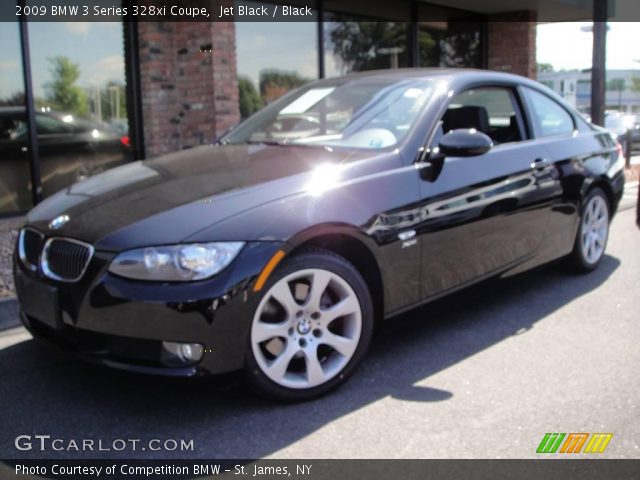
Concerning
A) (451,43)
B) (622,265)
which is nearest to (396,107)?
(622,265)

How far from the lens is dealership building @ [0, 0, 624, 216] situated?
7000mm

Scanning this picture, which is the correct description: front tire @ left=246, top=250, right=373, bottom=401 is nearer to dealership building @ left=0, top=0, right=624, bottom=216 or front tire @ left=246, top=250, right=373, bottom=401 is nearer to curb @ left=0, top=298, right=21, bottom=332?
curb @ left=0, top=298, right=21, bottom=332

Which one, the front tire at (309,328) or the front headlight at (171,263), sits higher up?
the front headlight at (171,263)

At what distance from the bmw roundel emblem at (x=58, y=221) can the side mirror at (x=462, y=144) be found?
203 cm

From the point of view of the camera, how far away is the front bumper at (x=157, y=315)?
290cm

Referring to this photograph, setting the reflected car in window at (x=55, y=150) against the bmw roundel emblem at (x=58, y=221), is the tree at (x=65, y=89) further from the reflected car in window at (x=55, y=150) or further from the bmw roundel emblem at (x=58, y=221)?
the bmw roundel emblem at (x=58, y=221)

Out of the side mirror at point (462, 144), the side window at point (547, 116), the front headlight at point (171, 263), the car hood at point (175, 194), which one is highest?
the side window at point (547, 116)

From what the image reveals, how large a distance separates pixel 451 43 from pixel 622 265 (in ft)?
26.5

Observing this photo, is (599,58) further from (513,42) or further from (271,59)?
(271,59)

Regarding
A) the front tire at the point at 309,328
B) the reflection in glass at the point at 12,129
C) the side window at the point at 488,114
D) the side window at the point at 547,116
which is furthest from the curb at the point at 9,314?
the side window at the point at 547,116

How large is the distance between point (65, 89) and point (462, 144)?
198 inches
